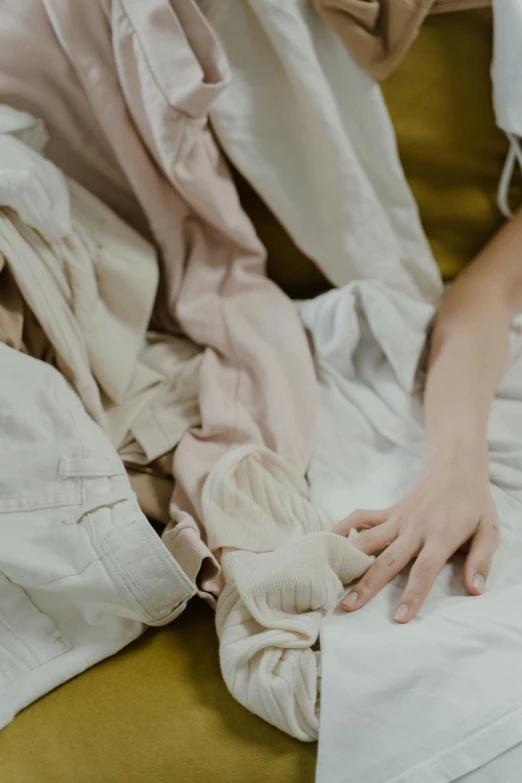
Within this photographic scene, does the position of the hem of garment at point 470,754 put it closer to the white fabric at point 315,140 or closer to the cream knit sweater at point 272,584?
the cream knit sweater at point 272,584

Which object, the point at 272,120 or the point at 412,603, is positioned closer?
the point at 412,603

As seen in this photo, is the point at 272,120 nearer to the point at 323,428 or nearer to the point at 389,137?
the point at 389,137

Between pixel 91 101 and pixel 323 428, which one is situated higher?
pixel 91 101

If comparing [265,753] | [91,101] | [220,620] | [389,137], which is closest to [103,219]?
[91,101]

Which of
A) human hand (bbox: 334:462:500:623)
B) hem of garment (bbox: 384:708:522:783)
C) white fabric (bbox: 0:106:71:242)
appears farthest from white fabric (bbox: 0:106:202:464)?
hem of garment (bbox: 384:708:522:783)

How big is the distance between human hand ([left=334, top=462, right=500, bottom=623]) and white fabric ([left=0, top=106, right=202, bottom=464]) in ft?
0.71

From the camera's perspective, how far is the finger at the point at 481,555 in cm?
56

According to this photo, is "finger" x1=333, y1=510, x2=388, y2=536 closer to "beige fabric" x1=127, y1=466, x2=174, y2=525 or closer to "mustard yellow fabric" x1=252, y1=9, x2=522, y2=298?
"beige fabric" x1=127, y1=466, x2=174, y2=525

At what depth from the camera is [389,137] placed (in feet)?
2.39

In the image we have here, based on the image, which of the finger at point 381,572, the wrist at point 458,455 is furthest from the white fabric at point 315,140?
the finger at point 381,572

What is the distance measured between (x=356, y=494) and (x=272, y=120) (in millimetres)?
393

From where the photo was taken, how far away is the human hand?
0.56m

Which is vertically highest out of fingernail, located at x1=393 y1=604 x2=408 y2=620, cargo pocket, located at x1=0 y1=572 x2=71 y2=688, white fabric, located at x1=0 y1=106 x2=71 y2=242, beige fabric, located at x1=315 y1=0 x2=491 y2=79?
beige fabric, located at x1=315 y1=0 x2=491 y2=79

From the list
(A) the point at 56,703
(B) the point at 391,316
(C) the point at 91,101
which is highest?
(C) the point at 91,101
